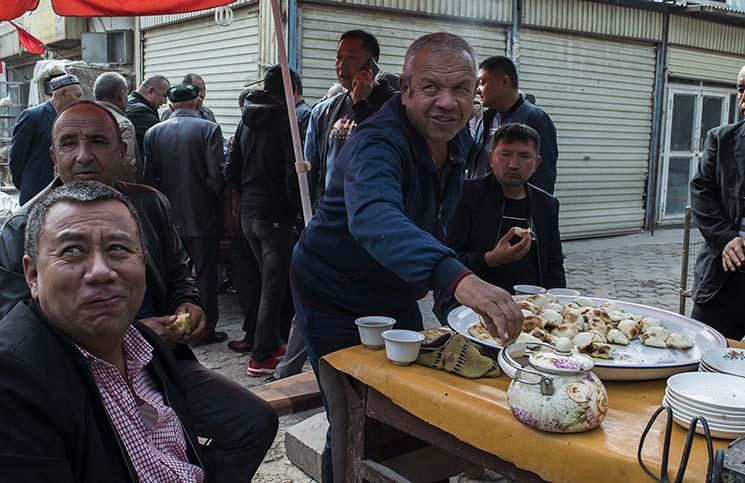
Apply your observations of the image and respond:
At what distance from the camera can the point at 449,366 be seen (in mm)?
1954

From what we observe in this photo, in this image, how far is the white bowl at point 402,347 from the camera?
1990 millimetres

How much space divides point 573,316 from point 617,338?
0.18 m

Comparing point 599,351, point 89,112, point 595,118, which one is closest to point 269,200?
point 89,112

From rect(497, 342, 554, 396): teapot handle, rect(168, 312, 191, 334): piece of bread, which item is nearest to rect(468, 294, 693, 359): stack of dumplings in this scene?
rect(497, 342, 554, 396): teapot handle

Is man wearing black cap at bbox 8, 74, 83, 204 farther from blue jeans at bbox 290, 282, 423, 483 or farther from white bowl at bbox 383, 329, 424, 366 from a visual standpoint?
white bowl at bbox 383, 329, 424, 366

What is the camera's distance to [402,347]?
1.99 meters

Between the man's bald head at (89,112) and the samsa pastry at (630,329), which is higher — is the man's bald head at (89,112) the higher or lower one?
the higher one

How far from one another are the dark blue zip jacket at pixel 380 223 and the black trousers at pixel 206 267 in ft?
9.43

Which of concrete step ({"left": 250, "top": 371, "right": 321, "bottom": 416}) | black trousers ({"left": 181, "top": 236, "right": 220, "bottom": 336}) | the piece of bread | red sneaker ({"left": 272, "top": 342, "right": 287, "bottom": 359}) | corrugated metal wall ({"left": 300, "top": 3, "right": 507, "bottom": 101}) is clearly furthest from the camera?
corrugated metal wall ({"left": 300, "top": 3, "right": 507, "bottom": 101})

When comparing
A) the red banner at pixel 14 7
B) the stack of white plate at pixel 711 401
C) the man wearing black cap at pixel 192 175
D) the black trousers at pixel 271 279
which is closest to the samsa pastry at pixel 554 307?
the stack of white plate at pixel 711 401

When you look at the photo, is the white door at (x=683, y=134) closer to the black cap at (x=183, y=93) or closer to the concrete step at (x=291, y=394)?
the black cap at (x=183, y=93)

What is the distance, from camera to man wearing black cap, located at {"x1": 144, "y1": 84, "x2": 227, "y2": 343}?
5164mm

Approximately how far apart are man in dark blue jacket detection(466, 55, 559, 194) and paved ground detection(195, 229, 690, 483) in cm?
208

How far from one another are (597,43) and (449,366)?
9744 mm
